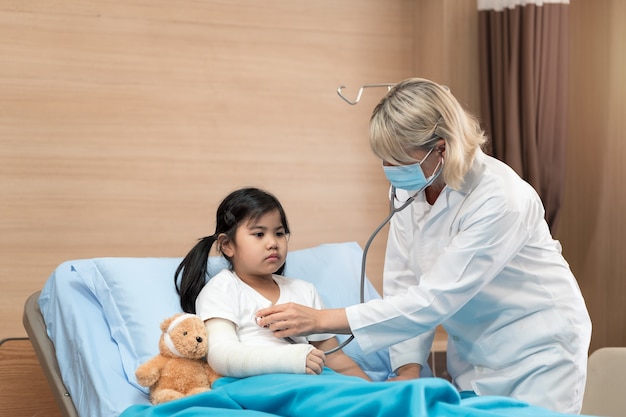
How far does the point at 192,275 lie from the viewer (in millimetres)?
2164

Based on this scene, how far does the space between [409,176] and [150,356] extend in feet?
2.49

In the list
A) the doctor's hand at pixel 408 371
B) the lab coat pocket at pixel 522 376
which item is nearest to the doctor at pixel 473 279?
the lab coat pocket at pixel 522 376

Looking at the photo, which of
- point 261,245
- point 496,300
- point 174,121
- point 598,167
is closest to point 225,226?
point 261,245

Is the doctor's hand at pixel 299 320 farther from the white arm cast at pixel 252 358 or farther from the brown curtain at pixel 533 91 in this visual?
the brown curtain at pixel 533 91

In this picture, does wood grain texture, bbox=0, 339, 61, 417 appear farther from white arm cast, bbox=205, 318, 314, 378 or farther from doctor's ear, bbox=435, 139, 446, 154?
doctor's ear, bbox=435, 139, 446, 154

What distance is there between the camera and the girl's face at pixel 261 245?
207cm

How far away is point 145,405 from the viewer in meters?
1.77

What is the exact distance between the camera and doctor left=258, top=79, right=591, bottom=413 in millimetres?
1888

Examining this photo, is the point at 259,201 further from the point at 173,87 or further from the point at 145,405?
the point at 173,87

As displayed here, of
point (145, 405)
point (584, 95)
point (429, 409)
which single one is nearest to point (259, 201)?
point (145, 405)

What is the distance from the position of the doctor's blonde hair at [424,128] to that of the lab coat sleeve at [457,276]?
0.36 feet

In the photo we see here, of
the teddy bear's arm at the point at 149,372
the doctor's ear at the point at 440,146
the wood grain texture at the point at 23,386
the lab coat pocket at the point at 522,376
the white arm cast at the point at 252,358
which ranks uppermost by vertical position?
the doctor's ear at the point at 440,146

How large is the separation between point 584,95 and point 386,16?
0.84m

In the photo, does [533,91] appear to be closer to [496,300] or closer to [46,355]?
[496,300]
